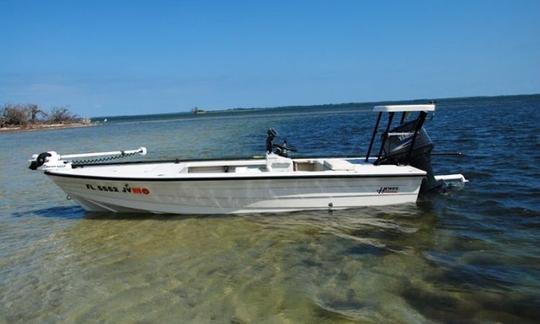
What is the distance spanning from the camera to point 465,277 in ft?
19.3

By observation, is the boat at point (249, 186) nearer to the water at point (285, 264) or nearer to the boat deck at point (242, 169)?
the boat deck at point (242, 169)

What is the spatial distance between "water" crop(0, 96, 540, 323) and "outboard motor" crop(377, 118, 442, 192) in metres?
0.66

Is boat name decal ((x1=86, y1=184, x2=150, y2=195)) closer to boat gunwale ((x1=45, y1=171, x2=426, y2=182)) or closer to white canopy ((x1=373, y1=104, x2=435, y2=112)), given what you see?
boat gunwale ((x1=45, y1=171, x2=426, y2=182))

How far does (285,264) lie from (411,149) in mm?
4657

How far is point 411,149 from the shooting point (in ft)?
31.9

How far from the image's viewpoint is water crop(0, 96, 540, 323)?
512cm

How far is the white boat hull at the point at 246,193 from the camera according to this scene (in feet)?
29.3

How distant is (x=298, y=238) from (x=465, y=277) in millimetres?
2818

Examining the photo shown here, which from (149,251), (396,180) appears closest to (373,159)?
(396,180)

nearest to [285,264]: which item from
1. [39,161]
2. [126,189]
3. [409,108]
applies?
[126,189]

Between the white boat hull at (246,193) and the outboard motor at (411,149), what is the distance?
29.6 inches

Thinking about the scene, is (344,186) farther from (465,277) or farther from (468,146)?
(468,146)

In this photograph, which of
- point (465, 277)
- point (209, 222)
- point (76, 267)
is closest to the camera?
point (465, 277)

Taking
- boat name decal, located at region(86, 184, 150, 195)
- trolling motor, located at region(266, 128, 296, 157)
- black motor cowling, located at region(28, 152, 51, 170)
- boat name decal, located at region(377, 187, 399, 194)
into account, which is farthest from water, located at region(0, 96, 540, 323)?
trolling motor, located at region(266, 128, 296, 157)
